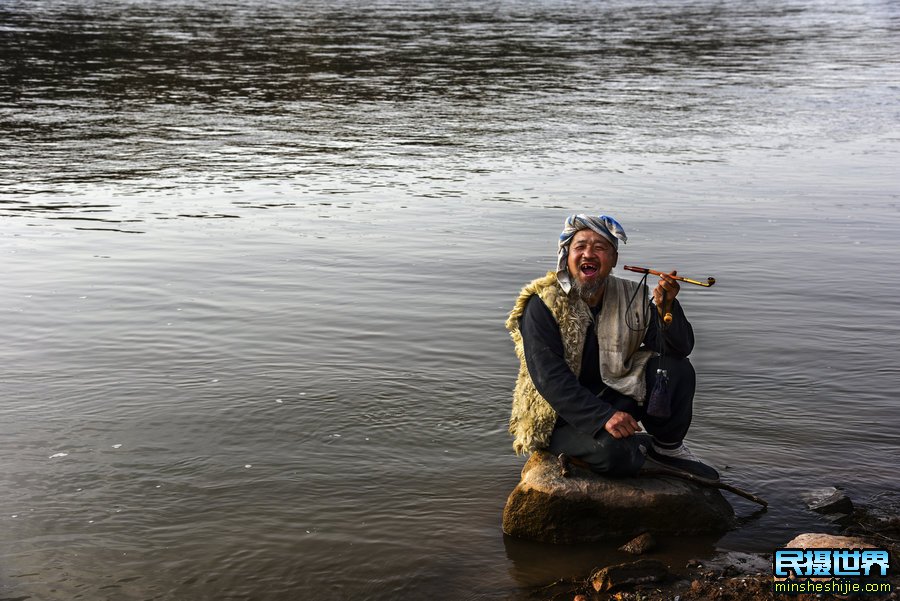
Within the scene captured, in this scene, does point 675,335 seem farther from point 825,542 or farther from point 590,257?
point 825,542

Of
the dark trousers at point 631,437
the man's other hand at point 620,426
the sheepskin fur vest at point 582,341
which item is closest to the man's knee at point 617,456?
the dark trousers at point 631,437

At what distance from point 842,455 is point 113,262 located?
276 inches

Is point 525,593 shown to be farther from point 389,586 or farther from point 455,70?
point 455,70

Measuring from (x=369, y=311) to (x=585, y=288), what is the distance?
4.13 metres

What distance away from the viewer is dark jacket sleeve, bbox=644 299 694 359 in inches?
212

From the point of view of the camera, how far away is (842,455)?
21.2 feet

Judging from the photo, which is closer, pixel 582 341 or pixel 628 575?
pixel 628 575

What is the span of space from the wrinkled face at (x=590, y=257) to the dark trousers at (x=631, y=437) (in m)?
0.52

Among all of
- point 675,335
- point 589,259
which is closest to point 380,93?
point 589,259

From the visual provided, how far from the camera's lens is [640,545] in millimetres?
5227

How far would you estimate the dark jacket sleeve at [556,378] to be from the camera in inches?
208

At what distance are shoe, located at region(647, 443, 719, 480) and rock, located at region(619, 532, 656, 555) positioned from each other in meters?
0.55

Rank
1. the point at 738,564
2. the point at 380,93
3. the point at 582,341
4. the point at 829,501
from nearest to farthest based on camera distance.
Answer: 1. the point at 738,564
2. the point at 582,341
3. the point at 829,501
4. the point at 380,93

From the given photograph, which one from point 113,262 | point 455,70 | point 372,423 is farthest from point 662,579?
point 455,70
